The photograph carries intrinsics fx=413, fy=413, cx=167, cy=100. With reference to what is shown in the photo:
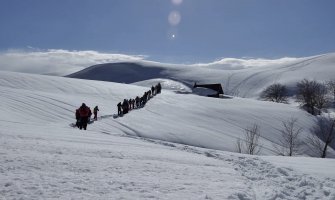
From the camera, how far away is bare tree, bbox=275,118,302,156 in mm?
36269

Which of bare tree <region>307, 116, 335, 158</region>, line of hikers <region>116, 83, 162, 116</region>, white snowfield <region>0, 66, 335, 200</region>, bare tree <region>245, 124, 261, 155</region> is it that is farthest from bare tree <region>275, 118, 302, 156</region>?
white snowfield <region>0, 66, 335, 200</region>

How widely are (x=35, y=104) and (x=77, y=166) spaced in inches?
813

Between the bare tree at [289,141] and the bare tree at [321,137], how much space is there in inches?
57.2

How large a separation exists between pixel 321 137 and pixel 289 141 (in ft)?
31.0

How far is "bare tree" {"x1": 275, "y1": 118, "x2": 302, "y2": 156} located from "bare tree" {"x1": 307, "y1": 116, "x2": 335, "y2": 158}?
1452mm

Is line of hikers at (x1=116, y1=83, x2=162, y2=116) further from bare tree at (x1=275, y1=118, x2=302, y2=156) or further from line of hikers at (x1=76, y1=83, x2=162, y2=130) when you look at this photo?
bare tree at (x1=275, y1=118, x2=302, y2=156)

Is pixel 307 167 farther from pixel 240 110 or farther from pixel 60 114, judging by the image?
pixel 240 110

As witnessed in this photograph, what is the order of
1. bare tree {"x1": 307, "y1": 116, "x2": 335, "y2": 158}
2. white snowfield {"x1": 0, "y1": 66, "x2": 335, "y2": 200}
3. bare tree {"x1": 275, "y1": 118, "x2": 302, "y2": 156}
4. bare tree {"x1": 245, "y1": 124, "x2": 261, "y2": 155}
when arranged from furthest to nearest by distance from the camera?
bare tree {"x1": 307, "y1": 116, "x2": 335, "y2": 158}, bare tree {"x1": 275, "y1": 118, "x2": 302, "y2": 156}, bare tree {"x1": 245, "y1": 124, "x2": 261, "y2": 155}, white snowfield {"x1": 0, "y1": 66, "x2": 335, "y2": 200}

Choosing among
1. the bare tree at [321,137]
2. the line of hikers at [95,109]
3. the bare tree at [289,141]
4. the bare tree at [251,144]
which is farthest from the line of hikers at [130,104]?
the bare tree at [321,137]

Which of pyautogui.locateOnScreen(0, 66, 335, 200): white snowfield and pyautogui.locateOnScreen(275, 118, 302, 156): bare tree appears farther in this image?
pyautogui.locateOnScreen(275, 118, 302, 156): bare tree

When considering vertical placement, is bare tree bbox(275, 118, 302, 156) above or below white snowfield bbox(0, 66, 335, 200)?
below

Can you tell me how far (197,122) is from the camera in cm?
3800

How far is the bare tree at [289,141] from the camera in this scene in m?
36.3

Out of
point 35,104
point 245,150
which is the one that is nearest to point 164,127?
point 245,150
